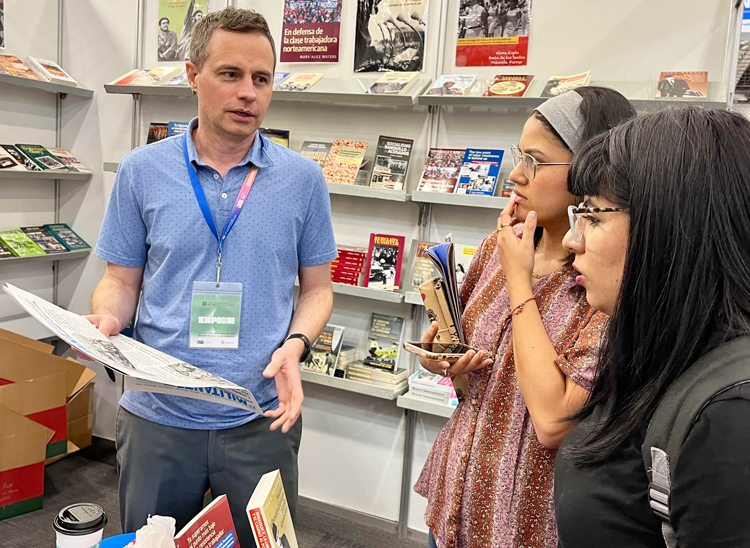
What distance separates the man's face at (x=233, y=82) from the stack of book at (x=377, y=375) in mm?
1658

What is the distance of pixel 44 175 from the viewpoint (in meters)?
3.43

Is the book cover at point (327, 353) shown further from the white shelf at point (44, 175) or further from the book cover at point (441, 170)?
the white shelf at point (44, 175)

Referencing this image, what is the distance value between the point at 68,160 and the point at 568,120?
10.9ft

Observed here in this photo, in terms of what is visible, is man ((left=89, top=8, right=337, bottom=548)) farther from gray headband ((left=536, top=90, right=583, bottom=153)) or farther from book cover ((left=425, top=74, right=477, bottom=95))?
book cover ((left=425, top=74, right=477, bottom=95))

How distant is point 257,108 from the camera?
167 centimetres

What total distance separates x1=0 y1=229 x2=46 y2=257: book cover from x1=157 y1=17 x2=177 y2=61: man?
52.2 inches

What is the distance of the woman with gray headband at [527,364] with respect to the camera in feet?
3.93

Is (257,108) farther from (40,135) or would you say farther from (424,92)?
(40,135)

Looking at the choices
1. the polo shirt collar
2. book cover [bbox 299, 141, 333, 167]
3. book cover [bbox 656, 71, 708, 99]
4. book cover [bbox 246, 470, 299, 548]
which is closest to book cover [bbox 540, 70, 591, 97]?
book cover [bbox 656, 71, 708, 99]

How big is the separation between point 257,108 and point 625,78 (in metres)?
1.77

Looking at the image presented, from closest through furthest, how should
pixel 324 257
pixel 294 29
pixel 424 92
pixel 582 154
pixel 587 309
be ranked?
pixel 582 154, pixel 587 309, pixel 324 257, pixel 424 92, pixel 294 29

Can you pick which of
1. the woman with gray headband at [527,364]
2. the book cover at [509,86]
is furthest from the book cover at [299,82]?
the woman with gray headband at [527,364]

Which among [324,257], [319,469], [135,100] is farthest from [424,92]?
[319,469]

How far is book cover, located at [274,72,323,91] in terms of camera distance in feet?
9.74
